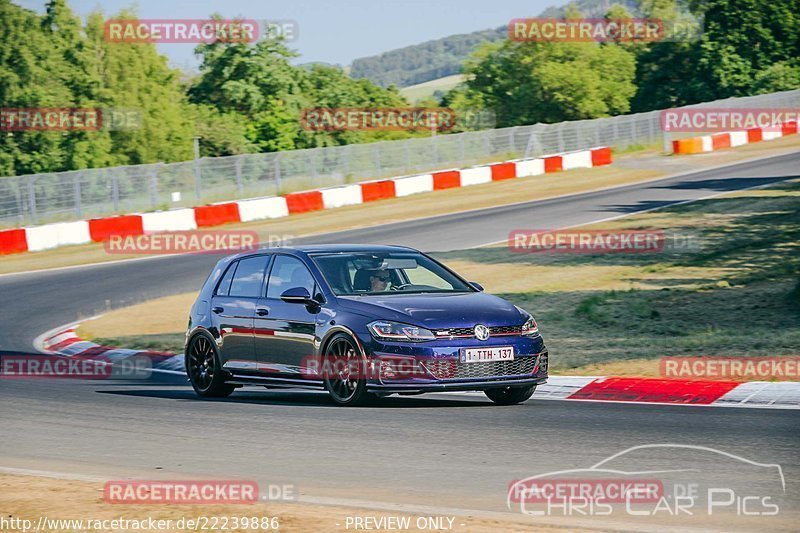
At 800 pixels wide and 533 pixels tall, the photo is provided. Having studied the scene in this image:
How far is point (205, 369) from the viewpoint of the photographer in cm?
1314

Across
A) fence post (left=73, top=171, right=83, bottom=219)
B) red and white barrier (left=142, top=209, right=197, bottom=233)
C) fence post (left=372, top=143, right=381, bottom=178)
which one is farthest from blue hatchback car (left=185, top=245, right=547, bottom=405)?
fence post (left=372, top=143, right=381, bottom=178)

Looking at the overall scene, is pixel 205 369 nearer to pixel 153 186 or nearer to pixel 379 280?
pixel 379 280

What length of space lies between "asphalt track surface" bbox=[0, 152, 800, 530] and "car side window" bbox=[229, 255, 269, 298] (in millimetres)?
1121

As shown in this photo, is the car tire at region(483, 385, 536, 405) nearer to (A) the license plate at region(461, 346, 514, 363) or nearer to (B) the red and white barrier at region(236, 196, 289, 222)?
(A) the license plate at region(461, 346, 514, 363)

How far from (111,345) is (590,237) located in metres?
12.9

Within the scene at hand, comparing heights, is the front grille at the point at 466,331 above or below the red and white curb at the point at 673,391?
above

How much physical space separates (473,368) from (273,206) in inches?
1117

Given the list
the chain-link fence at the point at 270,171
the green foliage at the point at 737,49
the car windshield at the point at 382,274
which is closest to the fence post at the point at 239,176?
the chain-link fence at the point at 270,171

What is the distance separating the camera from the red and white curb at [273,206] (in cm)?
3366

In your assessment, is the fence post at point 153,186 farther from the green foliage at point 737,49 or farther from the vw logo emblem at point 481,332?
the green foliage at point 737,49


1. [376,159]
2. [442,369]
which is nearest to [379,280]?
[442,369]

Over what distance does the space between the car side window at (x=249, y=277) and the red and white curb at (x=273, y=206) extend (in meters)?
21.5

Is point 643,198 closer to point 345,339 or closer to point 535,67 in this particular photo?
point 345,339

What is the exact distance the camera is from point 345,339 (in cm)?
1121
